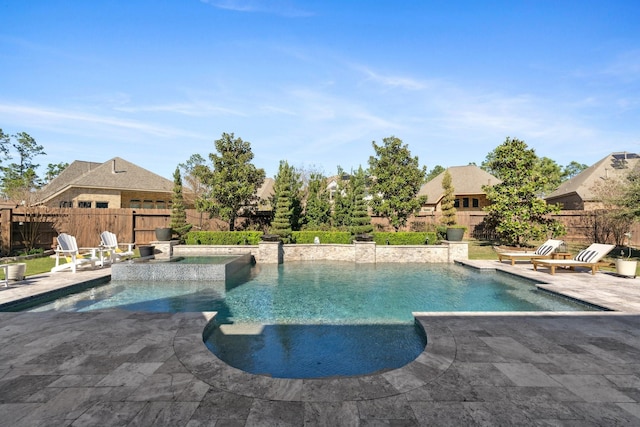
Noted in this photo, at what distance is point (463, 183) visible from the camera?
115ft

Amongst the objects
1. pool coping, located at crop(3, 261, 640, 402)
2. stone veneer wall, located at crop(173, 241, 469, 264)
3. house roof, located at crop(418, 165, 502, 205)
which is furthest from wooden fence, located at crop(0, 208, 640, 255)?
pool coping, located at crop(3, 261, 640, 402)

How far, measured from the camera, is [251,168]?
20.2 m

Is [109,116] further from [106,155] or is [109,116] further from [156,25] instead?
[106,155]

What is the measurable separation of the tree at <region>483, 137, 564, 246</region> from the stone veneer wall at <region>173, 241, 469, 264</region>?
4.92m

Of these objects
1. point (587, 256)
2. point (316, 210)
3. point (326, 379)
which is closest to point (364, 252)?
point (316, 210)

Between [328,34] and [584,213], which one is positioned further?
[584,213]

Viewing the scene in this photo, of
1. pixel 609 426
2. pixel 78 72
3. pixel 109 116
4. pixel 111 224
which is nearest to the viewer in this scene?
pixel 609 426

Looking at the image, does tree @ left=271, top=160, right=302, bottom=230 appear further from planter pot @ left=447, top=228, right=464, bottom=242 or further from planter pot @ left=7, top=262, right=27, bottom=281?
planter pot @ left=7, top=262, right=27, bottom=281

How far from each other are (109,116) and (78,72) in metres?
5.02

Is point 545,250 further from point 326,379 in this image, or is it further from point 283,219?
A: point 326,379

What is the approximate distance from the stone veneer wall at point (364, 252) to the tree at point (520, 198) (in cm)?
492

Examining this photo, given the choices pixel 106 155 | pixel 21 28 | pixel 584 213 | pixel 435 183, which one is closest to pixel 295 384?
pixel 21 28

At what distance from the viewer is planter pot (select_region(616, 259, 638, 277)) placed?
→ 1004 centimetres

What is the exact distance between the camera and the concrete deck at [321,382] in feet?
9.45
